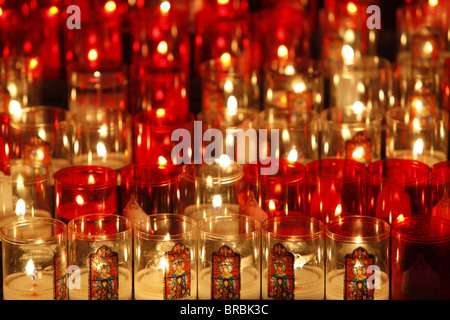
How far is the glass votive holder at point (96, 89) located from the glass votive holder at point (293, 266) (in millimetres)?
1031

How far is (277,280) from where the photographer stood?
2.02m

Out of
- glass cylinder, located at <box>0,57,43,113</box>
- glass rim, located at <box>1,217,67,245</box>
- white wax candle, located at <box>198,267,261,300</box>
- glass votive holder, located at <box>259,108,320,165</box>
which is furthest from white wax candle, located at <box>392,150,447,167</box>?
glass cylinder, located at <box>0,57,43,113</box>

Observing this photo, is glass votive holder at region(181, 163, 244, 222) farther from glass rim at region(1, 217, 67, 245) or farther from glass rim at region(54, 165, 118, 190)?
Answer: glass rim at region(1, 217, 67, 245)

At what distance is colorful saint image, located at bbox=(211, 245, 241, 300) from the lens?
2.01m

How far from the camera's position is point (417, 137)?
2.63m

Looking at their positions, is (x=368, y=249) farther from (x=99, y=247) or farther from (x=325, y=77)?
(x=325, y=77)

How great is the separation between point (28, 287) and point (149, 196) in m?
0.37

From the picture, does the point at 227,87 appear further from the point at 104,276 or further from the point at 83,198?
the point at 104,276

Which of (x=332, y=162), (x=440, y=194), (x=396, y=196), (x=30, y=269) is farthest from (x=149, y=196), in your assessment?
(x=440, y=194)

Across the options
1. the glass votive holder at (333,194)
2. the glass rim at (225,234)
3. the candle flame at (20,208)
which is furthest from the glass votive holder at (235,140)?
the candle flame at (20,208)

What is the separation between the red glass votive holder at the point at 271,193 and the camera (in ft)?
7.43

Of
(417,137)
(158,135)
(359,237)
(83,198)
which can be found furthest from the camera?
(417,137)

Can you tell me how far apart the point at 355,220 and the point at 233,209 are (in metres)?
0.33
